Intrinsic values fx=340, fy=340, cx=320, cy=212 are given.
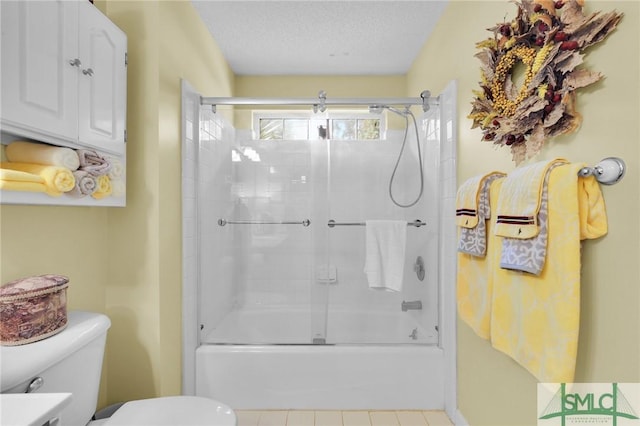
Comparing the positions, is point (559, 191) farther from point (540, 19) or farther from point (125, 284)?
point (125, 284)

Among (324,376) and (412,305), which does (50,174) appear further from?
(412,305)

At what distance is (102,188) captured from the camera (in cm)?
142

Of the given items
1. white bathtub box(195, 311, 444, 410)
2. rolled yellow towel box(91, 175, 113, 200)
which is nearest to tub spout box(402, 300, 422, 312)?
white bathtub box(195, 311, 444, 410)

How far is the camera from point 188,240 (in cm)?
202

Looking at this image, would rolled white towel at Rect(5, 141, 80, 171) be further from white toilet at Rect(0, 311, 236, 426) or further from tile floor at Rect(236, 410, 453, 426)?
tile floor at Rect(236, 410, 453, 426)

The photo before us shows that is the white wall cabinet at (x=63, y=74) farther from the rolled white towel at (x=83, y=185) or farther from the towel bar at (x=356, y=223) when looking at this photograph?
the towel bar at (x=356, y=223)

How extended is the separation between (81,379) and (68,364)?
100mm

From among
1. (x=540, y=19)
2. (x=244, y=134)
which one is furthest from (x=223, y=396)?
(x=540, y=19)

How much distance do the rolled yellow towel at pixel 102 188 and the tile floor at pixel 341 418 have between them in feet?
4.57

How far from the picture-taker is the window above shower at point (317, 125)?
2324 mm

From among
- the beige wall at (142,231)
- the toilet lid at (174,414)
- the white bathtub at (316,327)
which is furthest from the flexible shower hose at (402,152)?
the toilet lid at (174,414)

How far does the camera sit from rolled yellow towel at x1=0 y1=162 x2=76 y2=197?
1137 millimetres

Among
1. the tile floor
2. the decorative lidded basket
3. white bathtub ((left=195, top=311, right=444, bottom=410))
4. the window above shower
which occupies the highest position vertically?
the window above shower

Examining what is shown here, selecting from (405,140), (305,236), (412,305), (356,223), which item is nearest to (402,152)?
(405,140)
